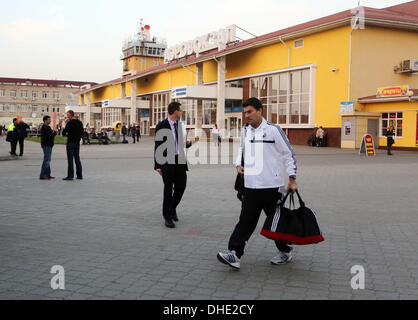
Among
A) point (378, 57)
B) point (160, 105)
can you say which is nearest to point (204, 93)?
point (378, 57)

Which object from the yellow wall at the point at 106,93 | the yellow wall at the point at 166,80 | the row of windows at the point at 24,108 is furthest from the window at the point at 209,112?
the row of windows at the point at 24,108

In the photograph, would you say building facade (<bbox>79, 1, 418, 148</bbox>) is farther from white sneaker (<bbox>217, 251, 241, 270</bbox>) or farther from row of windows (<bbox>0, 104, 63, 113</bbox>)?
row of windows (<bbox>0, 104, 63, 113</bbox>)

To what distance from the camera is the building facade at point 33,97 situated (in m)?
106

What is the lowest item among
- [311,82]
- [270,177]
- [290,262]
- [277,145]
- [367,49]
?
[290,262]

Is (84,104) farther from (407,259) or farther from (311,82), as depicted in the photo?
(407,259)

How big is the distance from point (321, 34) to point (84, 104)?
61670 millimetres

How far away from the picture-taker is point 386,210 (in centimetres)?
810

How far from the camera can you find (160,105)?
56531 millimetres

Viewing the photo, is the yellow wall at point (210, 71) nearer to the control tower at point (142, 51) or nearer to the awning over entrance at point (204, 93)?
the awning over entrance at point (204, 93)

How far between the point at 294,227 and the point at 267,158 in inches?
29.7

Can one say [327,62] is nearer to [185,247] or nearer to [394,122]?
[394,122]

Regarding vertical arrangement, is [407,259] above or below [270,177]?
below

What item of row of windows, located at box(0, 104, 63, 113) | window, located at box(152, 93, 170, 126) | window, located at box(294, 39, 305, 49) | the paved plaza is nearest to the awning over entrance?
window, located at box(294, 39, 305, 49)
